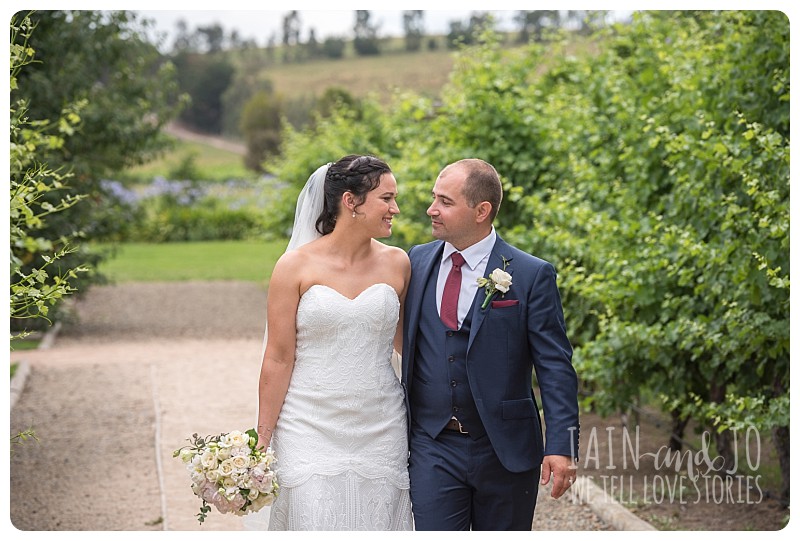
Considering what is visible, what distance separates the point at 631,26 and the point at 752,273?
4084 millimetres

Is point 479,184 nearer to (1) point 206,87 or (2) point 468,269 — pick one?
(2) point 468,269

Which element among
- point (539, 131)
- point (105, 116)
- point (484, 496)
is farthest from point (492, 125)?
point (484, 496)

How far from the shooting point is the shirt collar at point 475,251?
432cm

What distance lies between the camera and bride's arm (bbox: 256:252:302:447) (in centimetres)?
427

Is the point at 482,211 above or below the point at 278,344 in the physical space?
above

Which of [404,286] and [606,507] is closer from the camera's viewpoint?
[404,286]

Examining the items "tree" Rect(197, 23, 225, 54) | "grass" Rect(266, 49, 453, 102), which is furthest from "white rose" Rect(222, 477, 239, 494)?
"tree" Rect(197, 23, 225, 54)

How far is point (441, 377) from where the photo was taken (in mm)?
4207

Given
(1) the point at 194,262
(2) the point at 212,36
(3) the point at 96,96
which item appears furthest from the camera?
(2) the point at 212,36

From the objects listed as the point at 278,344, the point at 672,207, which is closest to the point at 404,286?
the point at 278,344

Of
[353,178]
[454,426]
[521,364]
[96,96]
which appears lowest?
[454,426]

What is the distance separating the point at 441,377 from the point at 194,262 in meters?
26.3

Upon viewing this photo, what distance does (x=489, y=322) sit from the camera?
4180 millimetres

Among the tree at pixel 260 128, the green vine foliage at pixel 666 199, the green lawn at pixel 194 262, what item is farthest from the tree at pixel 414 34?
the green vine foliage at pixel 666 199
